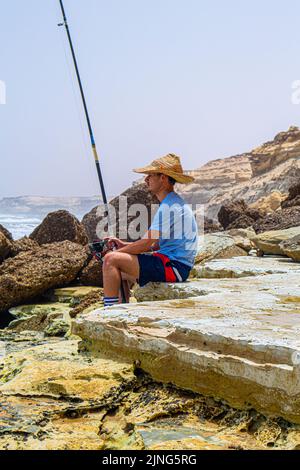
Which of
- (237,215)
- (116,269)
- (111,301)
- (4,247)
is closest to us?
(111,301)

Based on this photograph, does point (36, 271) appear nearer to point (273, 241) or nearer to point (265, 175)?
point (273, 241)

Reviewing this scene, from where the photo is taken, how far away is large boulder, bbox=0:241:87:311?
24.0 feet

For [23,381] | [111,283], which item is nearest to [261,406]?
[23,381]

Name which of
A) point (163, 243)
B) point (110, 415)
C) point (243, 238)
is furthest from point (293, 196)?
point (110, 415)

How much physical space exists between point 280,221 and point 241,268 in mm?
3755

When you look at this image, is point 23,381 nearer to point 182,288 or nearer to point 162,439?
point 162,439

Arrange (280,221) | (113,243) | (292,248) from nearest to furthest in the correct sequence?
(113,243) → (292,248) → (280,221)

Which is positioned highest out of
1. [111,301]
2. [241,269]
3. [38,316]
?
[111,301]

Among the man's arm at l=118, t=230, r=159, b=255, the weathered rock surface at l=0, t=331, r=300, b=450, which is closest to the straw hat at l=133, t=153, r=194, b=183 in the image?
the man's arm at l=118, t=230, r=159, b=255

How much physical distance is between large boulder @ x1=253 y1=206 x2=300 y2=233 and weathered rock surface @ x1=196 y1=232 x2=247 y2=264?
136 centimetres

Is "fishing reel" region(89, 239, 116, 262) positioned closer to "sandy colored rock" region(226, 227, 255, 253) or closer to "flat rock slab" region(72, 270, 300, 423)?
"flat rock slab" region(72, 270, 300, 423)

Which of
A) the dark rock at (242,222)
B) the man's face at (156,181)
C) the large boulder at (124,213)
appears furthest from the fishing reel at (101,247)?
the dark rock at (242,222)

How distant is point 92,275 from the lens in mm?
7945
